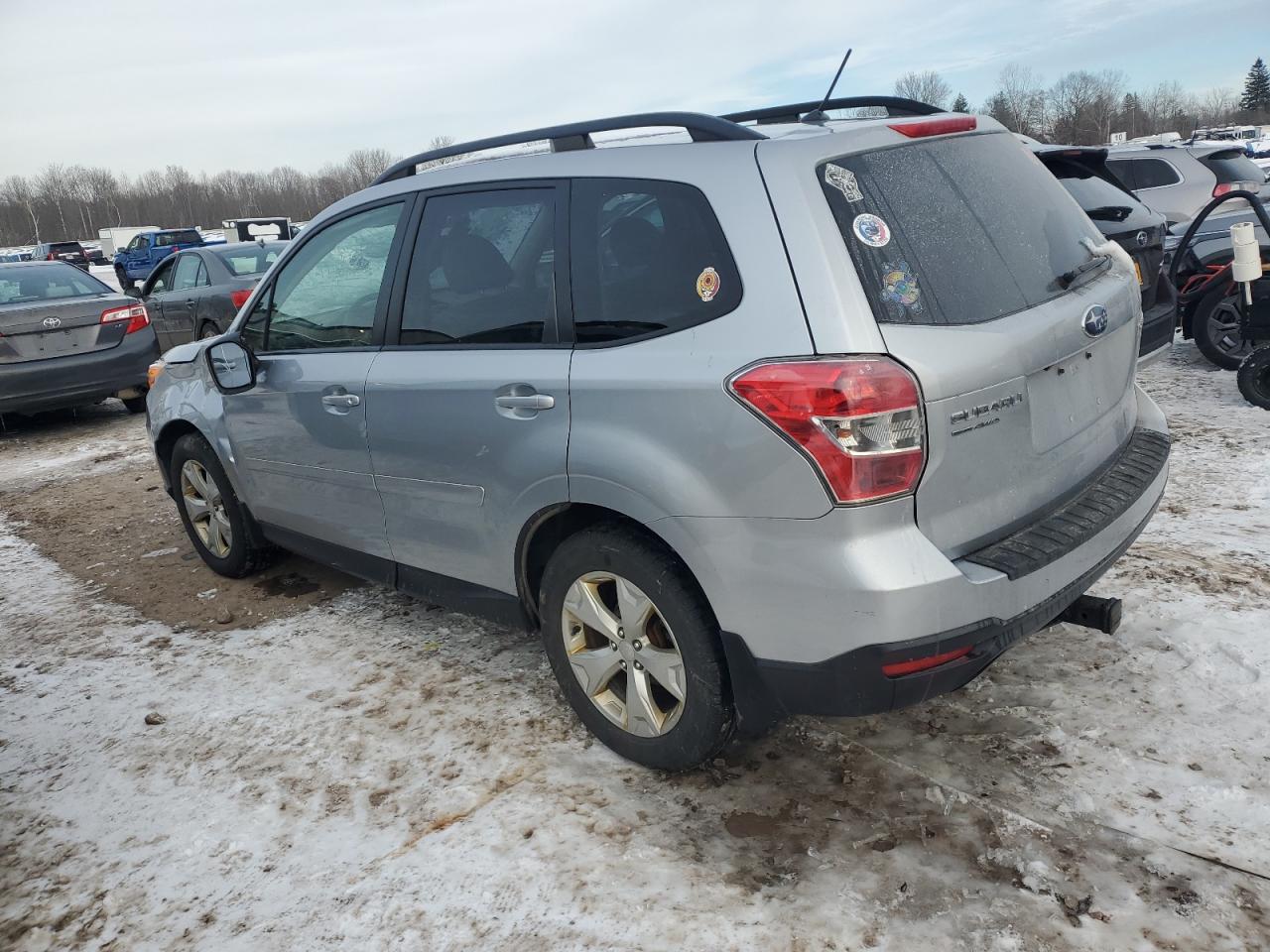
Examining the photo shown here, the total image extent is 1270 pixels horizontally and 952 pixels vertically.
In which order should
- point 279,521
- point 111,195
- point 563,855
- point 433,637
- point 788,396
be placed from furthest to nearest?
1. point 111,195
2. point 279,521
3. point 433,637
4. point 563,855
5. point 788,396

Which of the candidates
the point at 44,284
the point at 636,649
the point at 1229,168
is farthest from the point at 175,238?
the point at 636,649

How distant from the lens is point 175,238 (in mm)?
36406

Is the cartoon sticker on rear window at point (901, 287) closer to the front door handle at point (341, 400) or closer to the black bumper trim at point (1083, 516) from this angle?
the black bumper trim at point (1083, 516)

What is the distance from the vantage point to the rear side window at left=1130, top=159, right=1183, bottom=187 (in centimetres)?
1030

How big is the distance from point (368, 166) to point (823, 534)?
134 metres

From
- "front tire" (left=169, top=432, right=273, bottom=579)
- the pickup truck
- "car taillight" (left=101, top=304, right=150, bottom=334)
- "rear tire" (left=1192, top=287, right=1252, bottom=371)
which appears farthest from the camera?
the pickup truck

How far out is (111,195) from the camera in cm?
12331

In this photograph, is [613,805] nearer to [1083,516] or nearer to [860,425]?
[860,425]

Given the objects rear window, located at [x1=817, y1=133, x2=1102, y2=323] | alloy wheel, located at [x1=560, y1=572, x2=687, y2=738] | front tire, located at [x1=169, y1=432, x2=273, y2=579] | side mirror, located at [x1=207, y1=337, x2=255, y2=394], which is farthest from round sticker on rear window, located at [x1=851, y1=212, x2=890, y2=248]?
front tire, located at [x1=169, y1=432, x2=273, y2=579]

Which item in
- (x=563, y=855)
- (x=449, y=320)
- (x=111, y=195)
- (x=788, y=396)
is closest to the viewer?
(x=788, y=396)

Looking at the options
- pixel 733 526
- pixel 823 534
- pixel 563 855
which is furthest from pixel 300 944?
pixel 823 534

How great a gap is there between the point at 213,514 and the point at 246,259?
7.41 m

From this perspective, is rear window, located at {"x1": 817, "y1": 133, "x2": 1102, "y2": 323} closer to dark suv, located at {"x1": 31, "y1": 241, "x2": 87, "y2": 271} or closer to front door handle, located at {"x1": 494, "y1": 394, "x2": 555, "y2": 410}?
front door handle, located at {"x1": 494, "y1": 394, "x2": 555, "y2": 410}

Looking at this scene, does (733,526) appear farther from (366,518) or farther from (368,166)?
(368,166)
